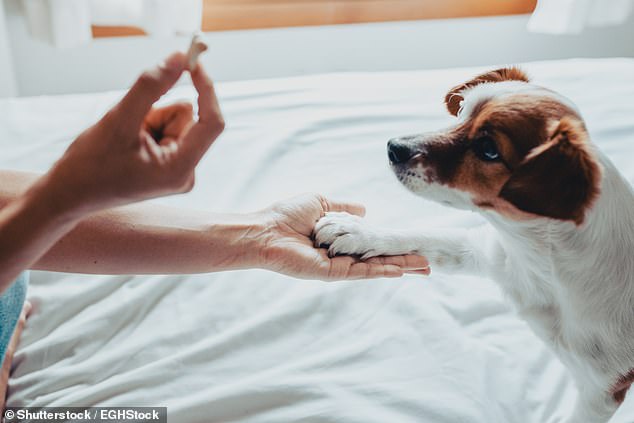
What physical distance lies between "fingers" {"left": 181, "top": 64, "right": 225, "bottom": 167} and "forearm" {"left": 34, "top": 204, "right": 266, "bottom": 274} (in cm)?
48

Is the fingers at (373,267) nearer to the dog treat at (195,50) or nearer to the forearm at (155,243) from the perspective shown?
the forearm at (155,243)

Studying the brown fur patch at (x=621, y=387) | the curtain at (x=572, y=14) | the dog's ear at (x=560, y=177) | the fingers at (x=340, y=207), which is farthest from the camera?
Result: the curtain at (x=572, y=14)

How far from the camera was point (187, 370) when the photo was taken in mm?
1093

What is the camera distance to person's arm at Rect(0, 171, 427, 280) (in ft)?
3.48

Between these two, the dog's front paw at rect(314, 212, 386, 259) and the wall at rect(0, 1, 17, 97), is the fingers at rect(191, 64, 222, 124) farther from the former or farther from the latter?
the wall at rect(0, 1, 17, 97)

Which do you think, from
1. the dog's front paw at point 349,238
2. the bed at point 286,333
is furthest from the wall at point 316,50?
the dog's front paw at point 349,238

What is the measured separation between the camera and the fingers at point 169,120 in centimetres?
70

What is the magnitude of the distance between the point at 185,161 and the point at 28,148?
1005mm

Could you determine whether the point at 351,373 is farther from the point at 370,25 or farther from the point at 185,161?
the point at 370,25

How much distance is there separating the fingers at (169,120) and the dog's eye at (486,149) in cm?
47

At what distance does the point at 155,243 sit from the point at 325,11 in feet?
4.66

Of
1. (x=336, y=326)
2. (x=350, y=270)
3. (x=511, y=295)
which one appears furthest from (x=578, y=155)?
(x=336, y=326)

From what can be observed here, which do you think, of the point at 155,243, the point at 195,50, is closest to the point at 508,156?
the point at 195,50

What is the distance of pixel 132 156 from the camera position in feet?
2.09
